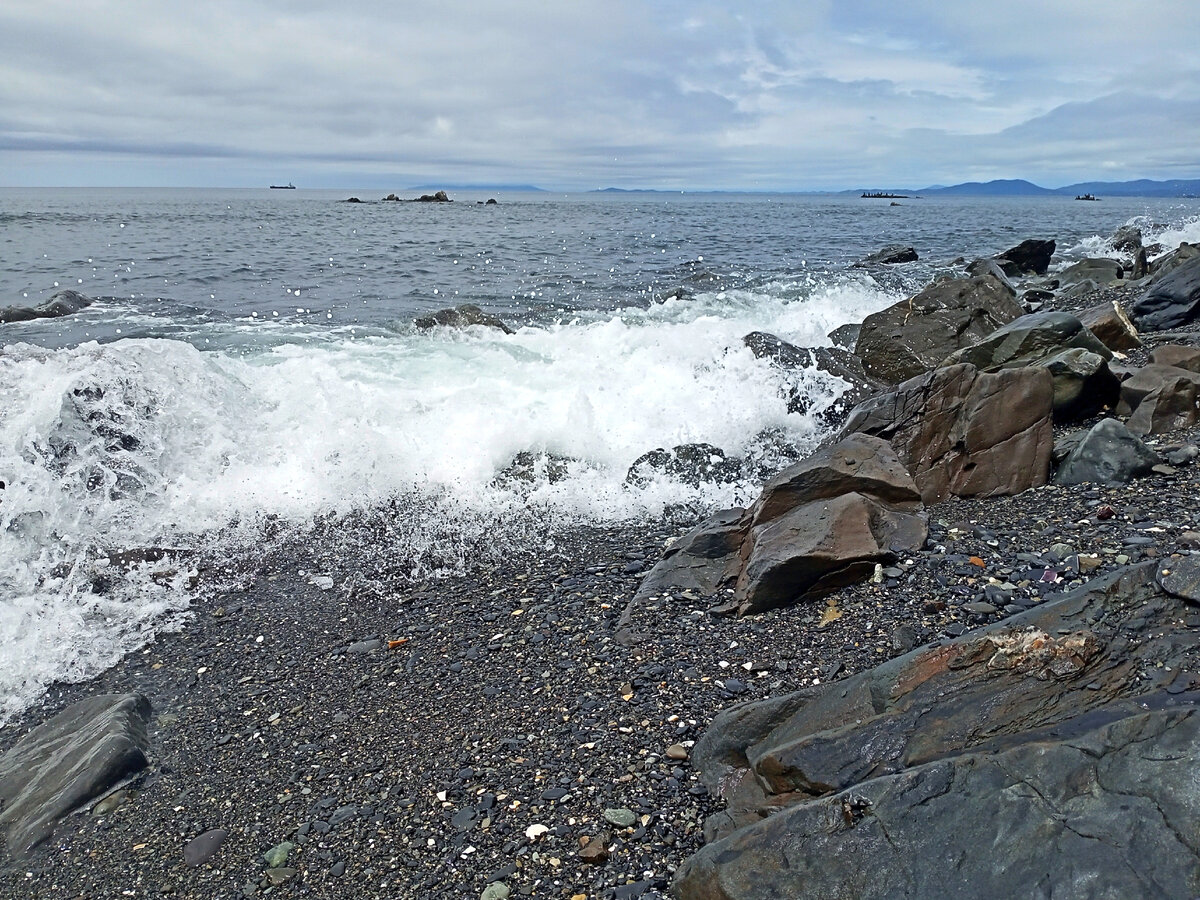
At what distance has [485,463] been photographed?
790cm

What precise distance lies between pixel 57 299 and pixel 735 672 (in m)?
18.9

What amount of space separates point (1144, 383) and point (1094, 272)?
594 inches

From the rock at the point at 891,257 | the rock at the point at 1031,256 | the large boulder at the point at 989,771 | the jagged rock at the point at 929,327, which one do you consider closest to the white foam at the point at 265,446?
the jagged rock at the point at 929,327

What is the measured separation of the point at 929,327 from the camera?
447 inches

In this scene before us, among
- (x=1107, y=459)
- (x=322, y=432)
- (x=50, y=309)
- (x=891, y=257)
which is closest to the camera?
(x=1107, y=459)

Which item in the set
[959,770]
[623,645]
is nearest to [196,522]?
[623,645]

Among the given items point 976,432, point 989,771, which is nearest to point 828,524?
point 976,432

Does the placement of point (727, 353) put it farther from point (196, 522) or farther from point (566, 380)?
point (196, 522)

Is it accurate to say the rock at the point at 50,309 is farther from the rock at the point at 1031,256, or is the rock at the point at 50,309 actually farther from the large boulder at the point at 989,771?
the rock at the point at 1031,256

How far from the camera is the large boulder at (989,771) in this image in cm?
215

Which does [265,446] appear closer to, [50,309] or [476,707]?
[476,707]

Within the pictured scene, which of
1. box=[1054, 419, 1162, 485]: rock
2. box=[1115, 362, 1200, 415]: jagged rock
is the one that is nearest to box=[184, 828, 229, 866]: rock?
box=[1054, 419, 1162, 485]: rock

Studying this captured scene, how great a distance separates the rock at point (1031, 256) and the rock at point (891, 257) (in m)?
4.29

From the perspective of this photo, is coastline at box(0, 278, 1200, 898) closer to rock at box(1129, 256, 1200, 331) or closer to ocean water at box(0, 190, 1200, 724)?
ocean water at box(0, 190, 1200, 724)
